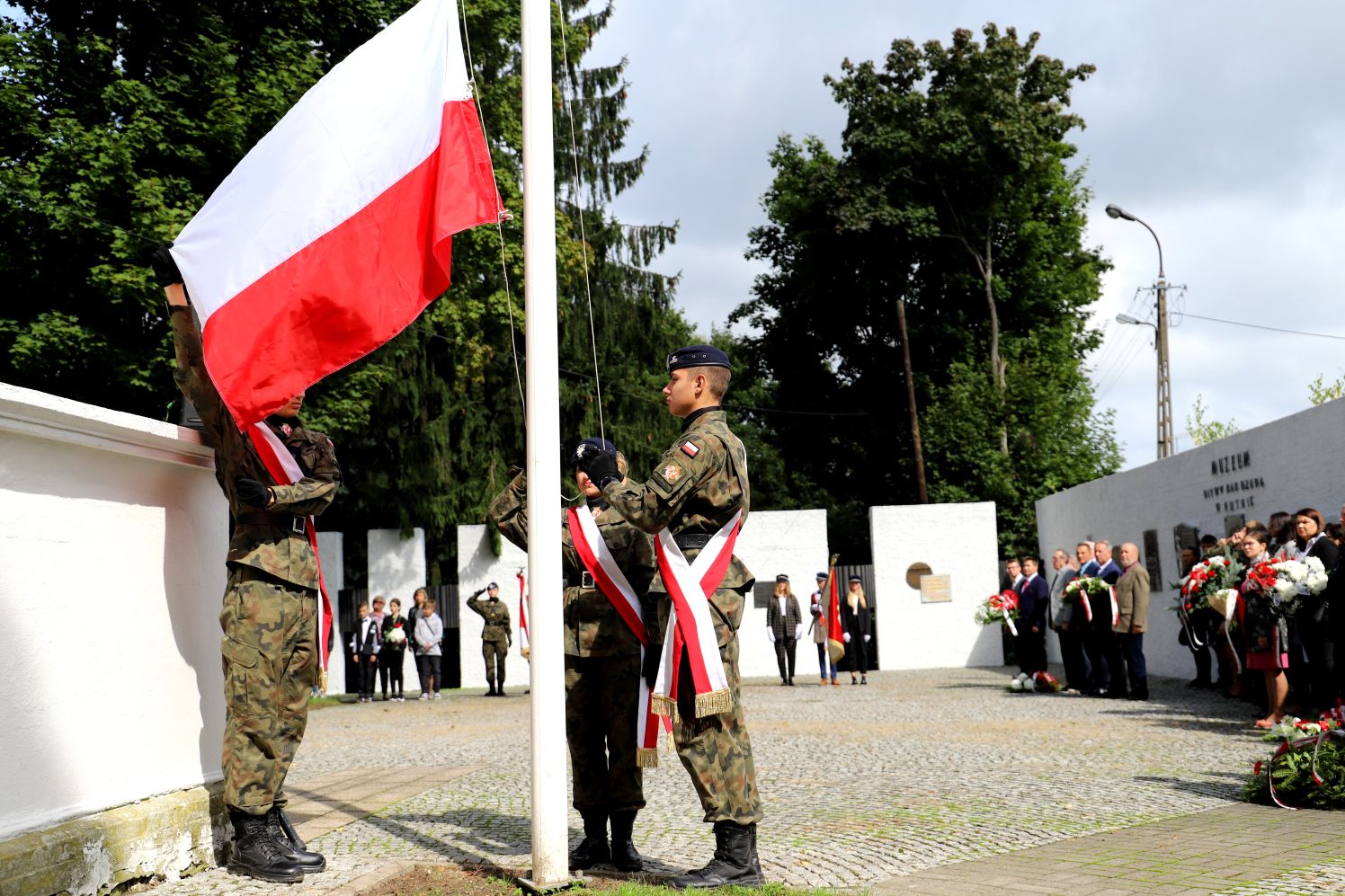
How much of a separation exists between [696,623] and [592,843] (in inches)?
48.9

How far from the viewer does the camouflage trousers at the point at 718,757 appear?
16.8ft

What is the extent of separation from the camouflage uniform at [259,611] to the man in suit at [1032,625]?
49.6ft

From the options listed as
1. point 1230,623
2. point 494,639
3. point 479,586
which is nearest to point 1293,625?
point 1230,623

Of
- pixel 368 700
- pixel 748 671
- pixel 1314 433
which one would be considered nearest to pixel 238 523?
pixel 1314 433

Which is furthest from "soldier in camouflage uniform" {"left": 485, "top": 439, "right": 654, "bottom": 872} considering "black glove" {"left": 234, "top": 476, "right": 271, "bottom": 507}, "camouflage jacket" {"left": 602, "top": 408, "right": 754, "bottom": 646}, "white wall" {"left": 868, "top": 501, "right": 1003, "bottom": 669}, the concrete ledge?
"white wall" {"left": 868, "top": 501, "right": 1003, "bottom": 669}

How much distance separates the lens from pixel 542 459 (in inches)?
201

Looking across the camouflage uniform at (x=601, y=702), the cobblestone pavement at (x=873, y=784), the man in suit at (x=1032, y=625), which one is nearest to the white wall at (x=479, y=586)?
the cobblestone pavement at (x=873, y=784)

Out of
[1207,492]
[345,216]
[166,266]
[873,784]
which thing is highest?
[345,216]

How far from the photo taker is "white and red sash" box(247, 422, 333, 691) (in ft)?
17.5

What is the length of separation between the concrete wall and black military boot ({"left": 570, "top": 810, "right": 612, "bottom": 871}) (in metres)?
11.6

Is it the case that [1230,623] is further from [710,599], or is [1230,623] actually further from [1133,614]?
[710,599]

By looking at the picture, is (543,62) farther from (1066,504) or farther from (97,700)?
(1066,504)

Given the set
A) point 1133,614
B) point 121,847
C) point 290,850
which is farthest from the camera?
point 1133,614

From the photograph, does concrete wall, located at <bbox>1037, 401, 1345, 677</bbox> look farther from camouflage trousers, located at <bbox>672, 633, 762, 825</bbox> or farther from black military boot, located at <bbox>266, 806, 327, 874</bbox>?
black military boot, located at <bbox>266, 806, 327, 874</bbox>
